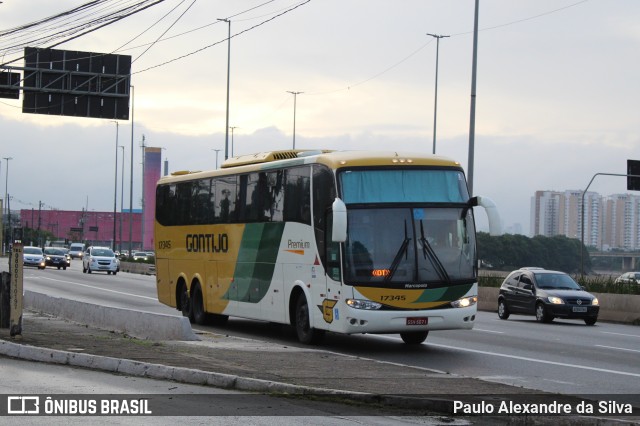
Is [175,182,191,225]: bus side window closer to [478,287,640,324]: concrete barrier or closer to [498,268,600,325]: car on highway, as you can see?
[498,268,600,325]: car on highway

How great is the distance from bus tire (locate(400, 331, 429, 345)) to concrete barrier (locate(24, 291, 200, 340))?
4288 mm

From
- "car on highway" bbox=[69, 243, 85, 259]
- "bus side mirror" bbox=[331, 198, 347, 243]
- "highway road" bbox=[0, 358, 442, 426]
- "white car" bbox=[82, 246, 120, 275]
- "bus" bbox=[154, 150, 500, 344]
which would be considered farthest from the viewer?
"car on highway" bbox=[69, 243, 85, 259]

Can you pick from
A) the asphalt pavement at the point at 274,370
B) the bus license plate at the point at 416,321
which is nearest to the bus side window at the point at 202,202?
the asphalt pavement at the point at 274,370

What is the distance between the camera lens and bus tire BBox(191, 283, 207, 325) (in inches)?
978

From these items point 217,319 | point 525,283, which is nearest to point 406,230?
point 217,319

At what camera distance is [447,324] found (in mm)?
18375

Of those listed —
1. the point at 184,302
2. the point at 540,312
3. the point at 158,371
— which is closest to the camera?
the point at 158,371

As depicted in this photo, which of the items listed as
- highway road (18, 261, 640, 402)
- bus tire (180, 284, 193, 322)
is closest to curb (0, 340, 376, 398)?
highway road (18, 261, 640, 402)

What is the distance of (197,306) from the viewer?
2539cm

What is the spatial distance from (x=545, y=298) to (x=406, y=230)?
11612 mm

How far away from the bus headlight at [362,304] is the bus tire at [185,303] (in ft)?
27.4

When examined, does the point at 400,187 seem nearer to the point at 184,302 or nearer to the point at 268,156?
the point at 268,156

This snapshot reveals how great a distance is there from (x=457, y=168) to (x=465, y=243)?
150 centimetres

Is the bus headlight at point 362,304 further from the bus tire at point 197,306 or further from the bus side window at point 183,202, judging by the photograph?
the bus side window at point 183,202
